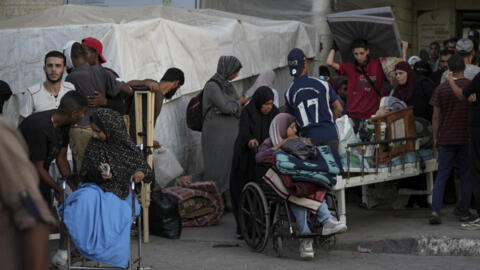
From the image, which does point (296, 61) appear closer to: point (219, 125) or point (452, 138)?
point (452, 138)

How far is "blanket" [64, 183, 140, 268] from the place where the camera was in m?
6.36

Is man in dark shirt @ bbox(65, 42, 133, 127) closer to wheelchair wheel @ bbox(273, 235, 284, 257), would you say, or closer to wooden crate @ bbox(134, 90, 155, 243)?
wooden crate @ bbox(134, 90, 155, 243)

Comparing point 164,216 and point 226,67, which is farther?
point 226,67

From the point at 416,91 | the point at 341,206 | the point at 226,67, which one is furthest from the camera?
the point at 416,91

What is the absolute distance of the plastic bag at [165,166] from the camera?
34.4 feet

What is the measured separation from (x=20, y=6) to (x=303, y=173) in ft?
28.8

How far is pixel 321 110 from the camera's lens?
8.11 meters

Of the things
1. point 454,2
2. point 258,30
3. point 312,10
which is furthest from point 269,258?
point 454,2

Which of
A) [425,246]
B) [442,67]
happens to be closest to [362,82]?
[442,67]

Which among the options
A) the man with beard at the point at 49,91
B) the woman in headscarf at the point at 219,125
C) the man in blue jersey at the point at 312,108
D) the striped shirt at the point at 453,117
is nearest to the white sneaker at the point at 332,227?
the man in blue jersey at the point at 312,108

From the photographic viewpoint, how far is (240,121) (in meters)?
8.77

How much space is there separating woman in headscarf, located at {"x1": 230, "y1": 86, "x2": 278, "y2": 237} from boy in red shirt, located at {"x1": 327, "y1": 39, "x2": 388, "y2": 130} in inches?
70.8

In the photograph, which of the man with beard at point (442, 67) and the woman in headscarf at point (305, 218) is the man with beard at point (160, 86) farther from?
the man with beard at point (442, 67)

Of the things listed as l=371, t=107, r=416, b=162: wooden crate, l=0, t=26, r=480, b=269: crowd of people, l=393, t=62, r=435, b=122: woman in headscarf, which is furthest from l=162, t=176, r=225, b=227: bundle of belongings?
l=393, t=62, r=435, b=122: woman in headscarf
